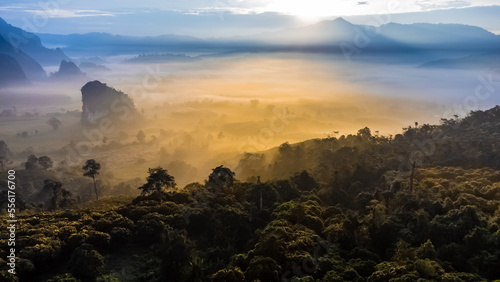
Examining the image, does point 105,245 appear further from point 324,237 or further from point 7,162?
point 7,162

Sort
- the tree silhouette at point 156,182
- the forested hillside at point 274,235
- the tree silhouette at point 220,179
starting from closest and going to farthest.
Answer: the forested hillside at point 274,235 < the tree silhouette at point 156,182 < the tree silhouette at point 220,179

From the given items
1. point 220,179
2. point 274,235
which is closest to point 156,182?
point 220,179

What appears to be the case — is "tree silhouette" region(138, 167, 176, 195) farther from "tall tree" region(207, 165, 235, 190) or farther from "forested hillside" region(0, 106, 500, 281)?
"tall tree" region(207, 165, 235, 190)

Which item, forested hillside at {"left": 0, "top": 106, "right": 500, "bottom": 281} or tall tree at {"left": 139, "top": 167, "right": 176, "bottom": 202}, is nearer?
forested hillside at {"left": 0, "top": 106, "right": 500, "bottom": 281}

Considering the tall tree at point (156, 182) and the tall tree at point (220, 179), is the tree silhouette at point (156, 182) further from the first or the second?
the tall tree at point (220, 179)

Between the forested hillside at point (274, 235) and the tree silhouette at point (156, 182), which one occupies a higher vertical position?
the tree silhouette at point (156, 182)

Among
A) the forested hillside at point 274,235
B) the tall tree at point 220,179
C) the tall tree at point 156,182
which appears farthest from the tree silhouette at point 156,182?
the tall tree at point 220,179

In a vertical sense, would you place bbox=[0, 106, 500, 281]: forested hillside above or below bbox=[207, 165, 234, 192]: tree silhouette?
below

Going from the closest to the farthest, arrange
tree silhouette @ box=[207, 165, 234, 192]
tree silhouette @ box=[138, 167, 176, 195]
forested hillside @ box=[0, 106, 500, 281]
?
forested hillside @ box=[0, 106, 500, 281]
tree silhouette @ box=[138, 167, 176, 195]
tree silhouette @ box=[207, 165, 234, 192]

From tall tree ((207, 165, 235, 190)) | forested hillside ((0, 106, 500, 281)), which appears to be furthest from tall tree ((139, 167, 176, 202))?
tall tree ((207, 165, 235, 190))
